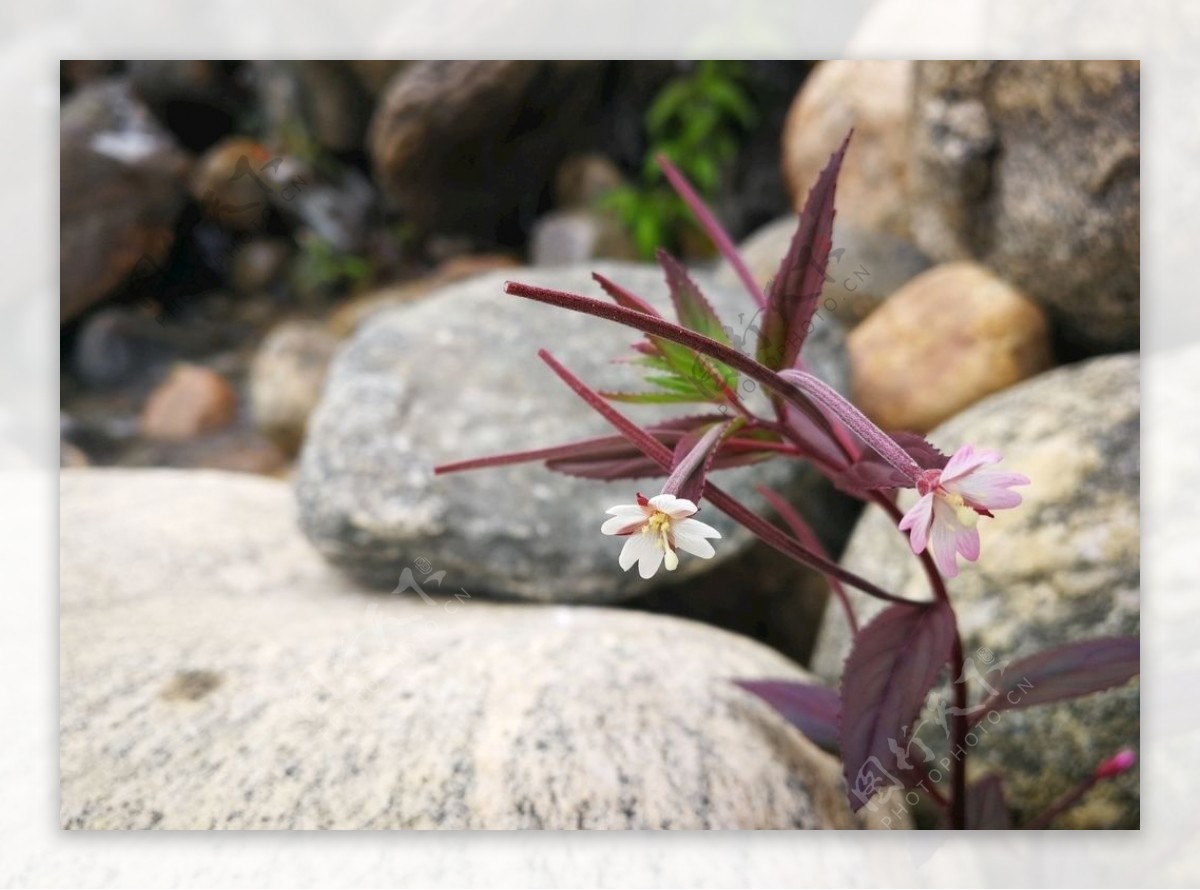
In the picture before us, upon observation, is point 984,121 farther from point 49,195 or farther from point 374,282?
point 49,195

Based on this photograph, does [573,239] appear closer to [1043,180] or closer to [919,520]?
[1043,180]

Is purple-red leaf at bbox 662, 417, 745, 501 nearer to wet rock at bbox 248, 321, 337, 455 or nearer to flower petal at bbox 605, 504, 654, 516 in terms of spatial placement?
flower petal at bbox 605, 504, 654, 516

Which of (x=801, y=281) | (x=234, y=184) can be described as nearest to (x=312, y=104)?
(x=234, y=184)

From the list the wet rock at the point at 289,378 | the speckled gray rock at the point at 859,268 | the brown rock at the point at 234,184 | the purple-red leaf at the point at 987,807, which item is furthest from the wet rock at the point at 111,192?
the purple-red leaf at the point at 987,807

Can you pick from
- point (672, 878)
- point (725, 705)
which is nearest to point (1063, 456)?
point (725, 705)

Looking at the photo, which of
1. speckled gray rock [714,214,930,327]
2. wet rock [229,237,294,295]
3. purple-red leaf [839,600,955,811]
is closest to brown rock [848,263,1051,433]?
speckled gray rock [714,214,930,327]
